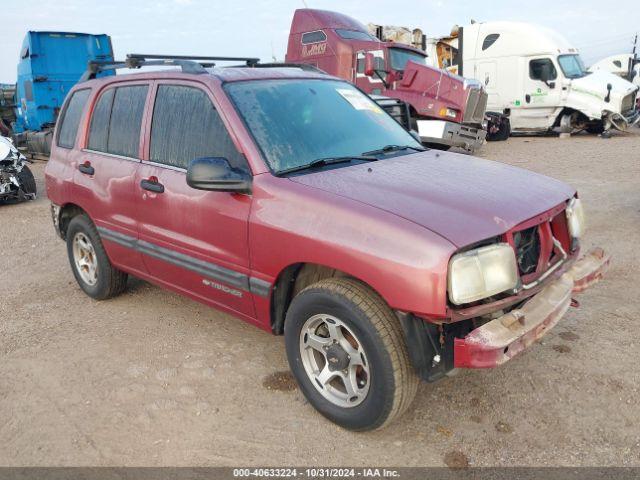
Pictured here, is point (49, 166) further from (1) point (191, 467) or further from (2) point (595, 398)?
(2) point (595, 398)

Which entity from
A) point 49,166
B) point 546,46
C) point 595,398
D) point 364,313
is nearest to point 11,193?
point 49,166

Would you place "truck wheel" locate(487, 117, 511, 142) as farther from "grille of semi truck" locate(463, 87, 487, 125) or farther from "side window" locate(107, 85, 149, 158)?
"side window" locate(107, 85, 149, 158)

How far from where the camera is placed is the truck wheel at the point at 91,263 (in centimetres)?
457

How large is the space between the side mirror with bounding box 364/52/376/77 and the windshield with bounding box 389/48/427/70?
614mm

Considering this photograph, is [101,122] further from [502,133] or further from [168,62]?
[502,133]

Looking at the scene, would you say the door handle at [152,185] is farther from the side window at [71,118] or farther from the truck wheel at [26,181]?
the truck wheel at [26,181]

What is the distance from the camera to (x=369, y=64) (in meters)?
12.0

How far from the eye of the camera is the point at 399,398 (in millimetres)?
2658

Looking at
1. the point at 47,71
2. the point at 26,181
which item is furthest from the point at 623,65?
the point at 26,181

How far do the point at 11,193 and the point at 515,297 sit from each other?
29.7 ft

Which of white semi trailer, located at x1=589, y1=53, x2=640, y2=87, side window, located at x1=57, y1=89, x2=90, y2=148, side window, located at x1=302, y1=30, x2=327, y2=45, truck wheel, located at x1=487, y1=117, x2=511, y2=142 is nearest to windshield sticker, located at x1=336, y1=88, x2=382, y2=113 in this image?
side window, located at x1=57, y1=89, x2=90, y2=148

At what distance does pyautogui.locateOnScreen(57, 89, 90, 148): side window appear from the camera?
4685mm

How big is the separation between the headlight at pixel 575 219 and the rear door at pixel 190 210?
5.98 feet

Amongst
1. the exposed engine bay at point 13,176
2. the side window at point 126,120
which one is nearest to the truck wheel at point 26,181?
the exposed engine bay at point 13,176
